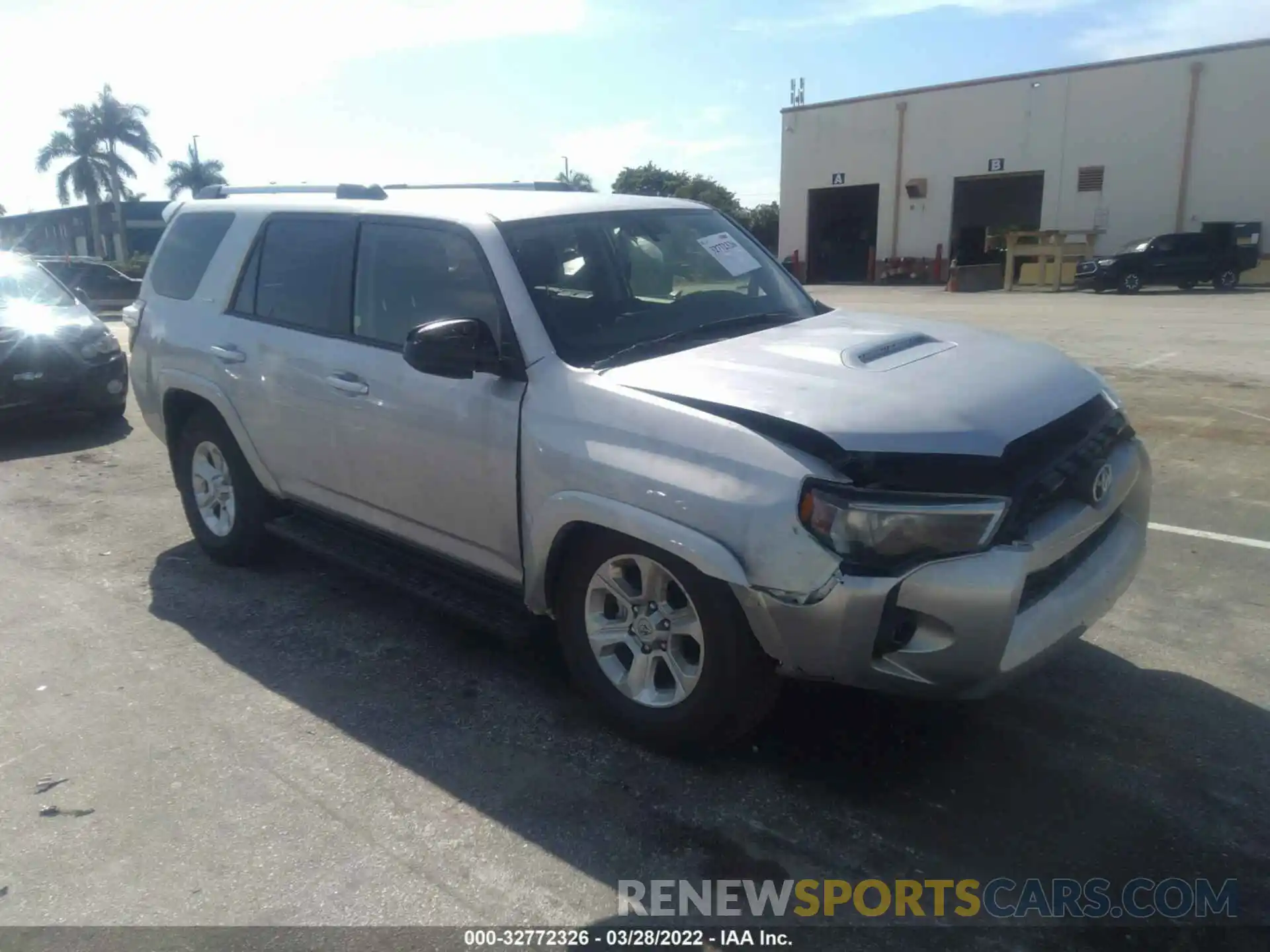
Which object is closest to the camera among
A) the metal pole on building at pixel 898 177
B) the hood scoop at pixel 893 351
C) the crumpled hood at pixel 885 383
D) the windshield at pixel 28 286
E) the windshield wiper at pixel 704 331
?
the crumpled hood at pixel 885 383

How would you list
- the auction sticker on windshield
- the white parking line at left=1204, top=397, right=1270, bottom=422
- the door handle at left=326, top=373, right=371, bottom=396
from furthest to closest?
1. the white parking line at left=1204, top=397, right=1270, bottom=422
2. the auction sticker on windshield
3. the door handle at left=326, top=373, right=371, bottom=396

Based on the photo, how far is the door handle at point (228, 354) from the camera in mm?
4824

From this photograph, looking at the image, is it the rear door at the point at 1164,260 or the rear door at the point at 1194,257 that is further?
the rear door at the point at 1194,257

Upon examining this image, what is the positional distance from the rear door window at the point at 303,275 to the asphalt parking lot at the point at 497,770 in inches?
54.7

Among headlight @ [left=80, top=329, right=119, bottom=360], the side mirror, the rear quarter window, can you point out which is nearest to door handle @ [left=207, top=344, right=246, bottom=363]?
the rear quarter window

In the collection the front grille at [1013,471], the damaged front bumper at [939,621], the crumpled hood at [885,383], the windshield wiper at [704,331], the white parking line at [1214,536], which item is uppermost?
the windshield wiper at [704,331]

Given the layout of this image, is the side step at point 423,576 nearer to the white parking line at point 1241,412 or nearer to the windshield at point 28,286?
the windshield at point 28,286

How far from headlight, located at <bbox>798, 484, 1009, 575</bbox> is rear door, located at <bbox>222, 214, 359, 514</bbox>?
7.24ft

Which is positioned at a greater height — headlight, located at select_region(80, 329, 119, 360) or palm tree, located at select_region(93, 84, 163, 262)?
palm tree, located at select_region(93, 84, 163, 262)

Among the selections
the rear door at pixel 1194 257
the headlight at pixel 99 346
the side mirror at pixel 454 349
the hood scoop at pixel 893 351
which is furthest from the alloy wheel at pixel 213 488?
the rear door at pixel 1194 257

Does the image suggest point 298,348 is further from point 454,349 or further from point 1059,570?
point 1059,570

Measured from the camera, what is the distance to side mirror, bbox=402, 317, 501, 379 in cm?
344

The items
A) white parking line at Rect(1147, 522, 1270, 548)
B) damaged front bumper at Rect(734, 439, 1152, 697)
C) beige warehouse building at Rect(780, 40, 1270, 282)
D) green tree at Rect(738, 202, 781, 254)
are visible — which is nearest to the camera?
damaged front bumper at Rect(734, 439, 1152, 697)

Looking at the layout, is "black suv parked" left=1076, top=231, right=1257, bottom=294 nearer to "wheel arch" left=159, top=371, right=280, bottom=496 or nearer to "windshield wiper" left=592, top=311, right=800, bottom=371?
"windshield wiper" left=592, top=311, right=800, bottom=371
